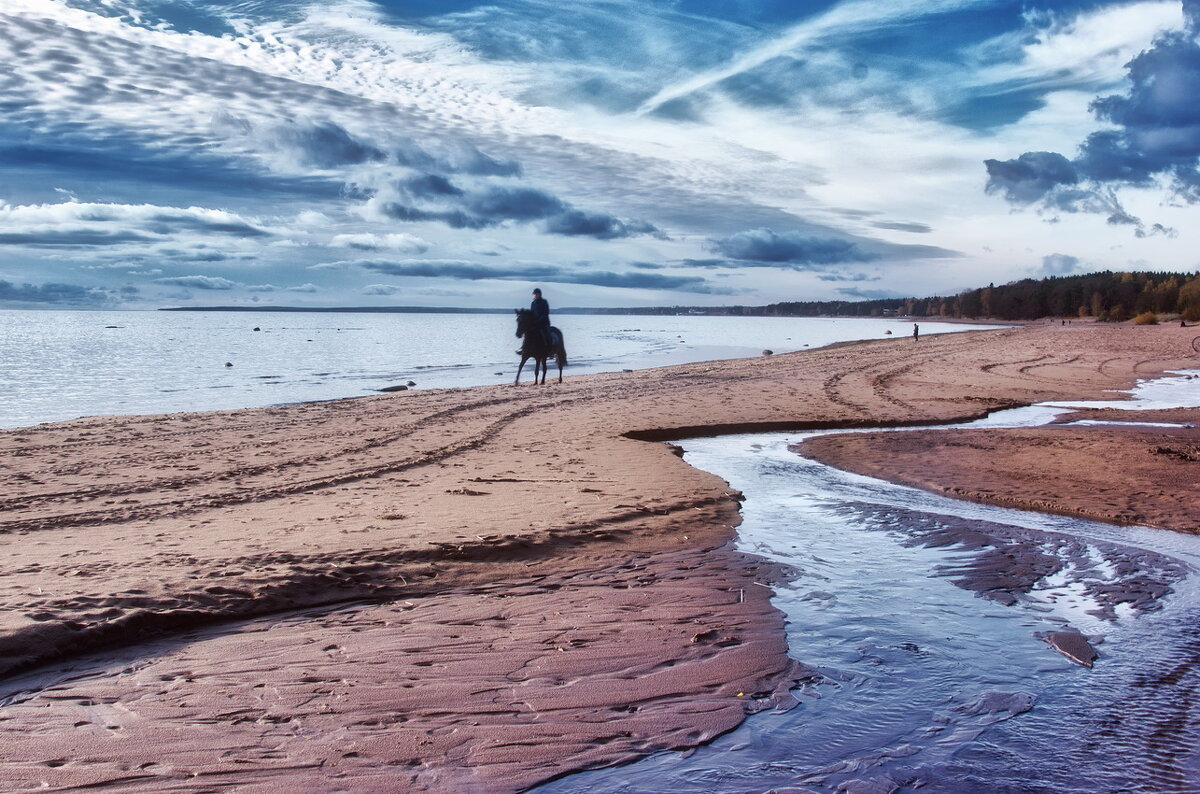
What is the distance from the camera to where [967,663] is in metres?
5.86

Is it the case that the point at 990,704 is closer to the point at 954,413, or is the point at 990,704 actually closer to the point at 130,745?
the point at 130,745

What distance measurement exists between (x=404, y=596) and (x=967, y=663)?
170 inches

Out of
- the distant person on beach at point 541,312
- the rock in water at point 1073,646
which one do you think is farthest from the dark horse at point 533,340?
the rock in water at point 1073,646

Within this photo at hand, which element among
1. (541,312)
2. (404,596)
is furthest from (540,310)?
(404,596)

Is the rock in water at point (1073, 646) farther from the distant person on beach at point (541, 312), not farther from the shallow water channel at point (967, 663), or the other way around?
the distant person on beach at point (541, 312)

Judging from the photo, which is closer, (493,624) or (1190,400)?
(493,624)

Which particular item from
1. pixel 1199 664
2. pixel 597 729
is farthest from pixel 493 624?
pixel 1199 664

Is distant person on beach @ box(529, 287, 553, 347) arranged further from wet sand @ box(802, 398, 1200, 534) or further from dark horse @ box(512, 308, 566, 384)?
wet sand @ box(802, 398, 1200, 534)

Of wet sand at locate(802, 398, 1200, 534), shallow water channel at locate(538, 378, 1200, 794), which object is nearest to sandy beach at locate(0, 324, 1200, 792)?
wet sand at locate(802, 398, 1200, 534)

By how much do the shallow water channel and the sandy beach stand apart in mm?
341

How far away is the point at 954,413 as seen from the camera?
2022 cm

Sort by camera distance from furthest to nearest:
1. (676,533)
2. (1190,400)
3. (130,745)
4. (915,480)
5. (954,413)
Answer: (1190,400)
(954,413)
(915,480)
(676,533)
(130,745)

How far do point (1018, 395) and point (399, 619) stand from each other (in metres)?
22.9

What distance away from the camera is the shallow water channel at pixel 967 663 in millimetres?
4414
